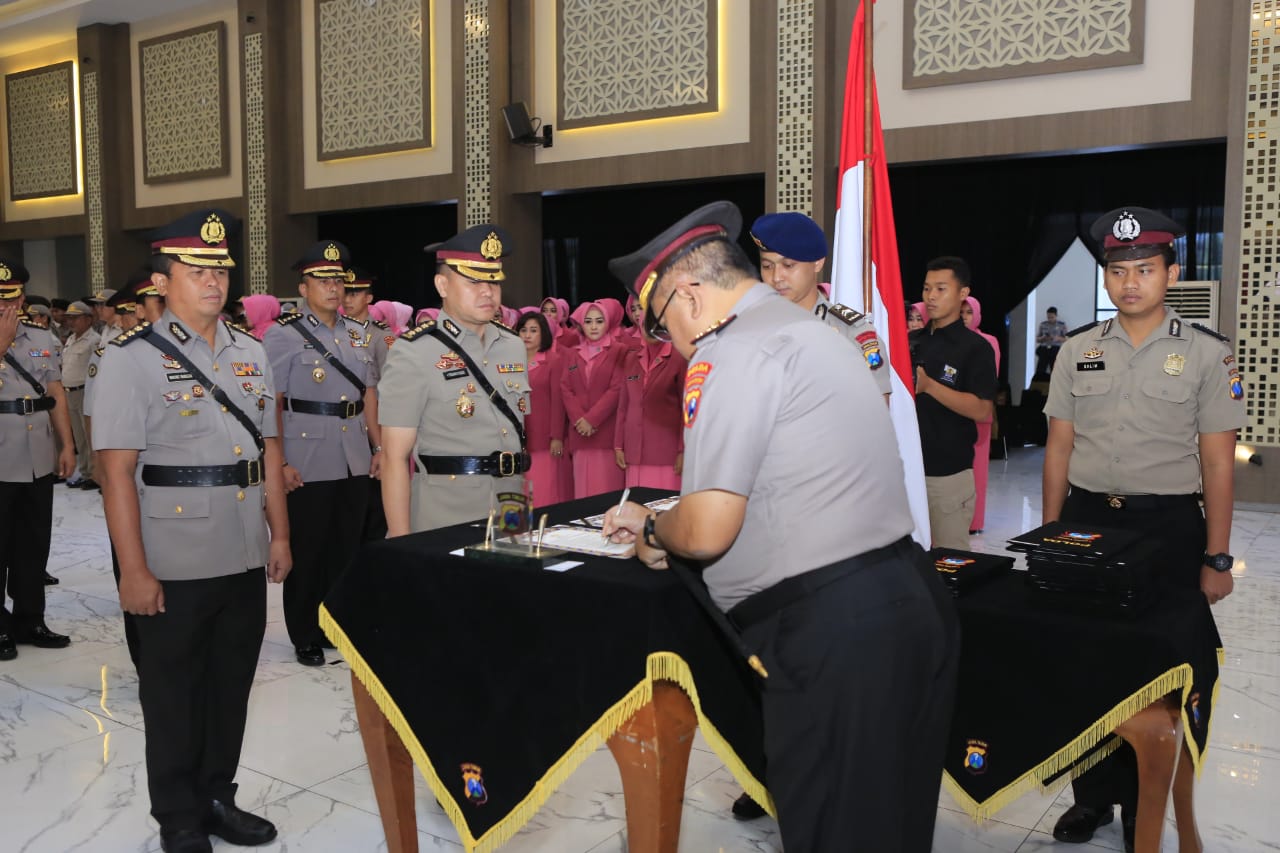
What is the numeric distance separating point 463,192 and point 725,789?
8943 millimetres

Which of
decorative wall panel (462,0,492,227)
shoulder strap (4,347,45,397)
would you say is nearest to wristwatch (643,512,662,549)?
shoulder strap (4,347,45,397)

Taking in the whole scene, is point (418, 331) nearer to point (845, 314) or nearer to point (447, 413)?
point (447, 413)

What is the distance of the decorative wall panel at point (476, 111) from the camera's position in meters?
10.5

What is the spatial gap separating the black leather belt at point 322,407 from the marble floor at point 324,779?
1.03 meters

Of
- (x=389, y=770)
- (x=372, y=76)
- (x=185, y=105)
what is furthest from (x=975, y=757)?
(x=185, y=105)

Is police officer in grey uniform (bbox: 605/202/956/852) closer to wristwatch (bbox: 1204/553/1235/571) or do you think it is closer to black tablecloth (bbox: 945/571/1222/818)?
black tablecloth (bbox: 945/571/1222/818)

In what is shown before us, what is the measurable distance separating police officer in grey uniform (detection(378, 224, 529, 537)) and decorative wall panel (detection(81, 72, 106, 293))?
12.9 metres

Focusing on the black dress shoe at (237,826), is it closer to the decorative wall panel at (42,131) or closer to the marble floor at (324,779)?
the marble floor at (324,779)

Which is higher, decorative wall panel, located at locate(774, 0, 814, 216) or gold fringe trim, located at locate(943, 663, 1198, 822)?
decorative wall panel, located at locate(774, 0, 814, 216)

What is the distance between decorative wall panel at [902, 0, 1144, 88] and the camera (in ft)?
25.1

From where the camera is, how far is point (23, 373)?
4.53m

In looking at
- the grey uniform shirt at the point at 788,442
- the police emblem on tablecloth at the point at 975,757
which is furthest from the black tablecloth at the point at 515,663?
the police emblem on tablecloth at the point at 975,757

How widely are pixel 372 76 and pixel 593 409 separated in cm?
721

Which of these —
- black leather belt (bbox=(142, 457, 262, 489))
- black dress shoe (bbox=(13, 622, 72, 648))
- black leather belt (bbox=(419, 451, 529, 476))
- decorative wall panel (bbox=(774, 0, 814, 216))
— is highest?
decorative wall panel (bbox=(774, 0, 814, 216))
